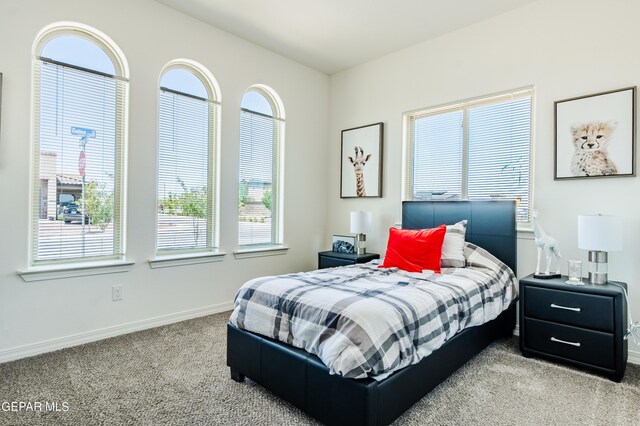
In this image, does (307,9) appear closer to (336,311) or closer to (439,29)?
(439,29)

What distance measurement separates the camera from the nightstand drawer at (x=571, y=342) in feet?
7.56

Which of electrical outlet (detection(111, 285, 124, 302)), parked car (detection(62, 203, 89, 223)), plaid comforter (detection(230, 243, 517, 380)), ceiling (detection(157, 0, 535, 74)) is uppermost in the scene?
ceiling (detection(157, 0, 535, 74))

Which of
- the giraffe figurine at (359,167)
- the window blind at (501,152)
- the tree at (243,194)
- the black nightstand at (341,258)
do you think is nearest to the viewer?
the window blind at (501,152)

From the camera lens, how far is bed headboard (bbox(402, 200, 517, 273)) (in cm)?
309

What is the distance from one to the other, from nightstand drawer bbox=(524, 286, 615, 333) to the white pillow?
0.54m

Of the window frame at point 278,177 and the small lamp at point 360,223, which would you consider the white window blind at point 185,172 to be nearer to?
the window frame at point 278,177

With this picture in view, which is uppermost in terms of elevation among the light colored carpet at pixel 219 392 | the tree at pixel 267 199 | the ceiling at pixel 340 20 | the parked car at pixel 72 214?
the ceiling at pixel 340 20

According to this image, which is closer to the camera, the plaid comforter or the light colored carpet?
the plaid comforter

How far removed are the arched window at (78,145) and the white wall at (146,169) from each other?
0.10 metres

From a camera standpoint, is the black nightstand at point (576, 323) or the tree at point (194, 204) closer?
the black nightstand at point (576, 323)

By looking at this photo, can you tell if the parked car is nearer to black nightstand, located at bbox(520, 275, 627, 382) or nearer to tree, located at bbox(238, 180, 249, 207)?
tree, located at bbox(238, 180, 249, 207)

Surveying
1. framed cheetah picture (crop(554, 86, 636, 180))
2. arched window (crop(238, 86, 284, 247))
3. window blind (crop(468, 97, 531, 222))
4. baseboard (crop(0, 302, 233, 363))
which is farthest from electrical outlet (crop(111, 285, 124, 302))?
framed cheetah picture (crop(554, 86, 636, 180))

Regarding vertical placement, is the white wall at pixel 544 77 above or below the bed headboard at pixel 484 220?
above

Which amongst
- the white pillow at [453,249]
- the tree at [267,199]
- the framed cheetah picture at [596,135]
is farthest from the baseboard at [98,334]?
the framed cheetah picture at [596,135]
